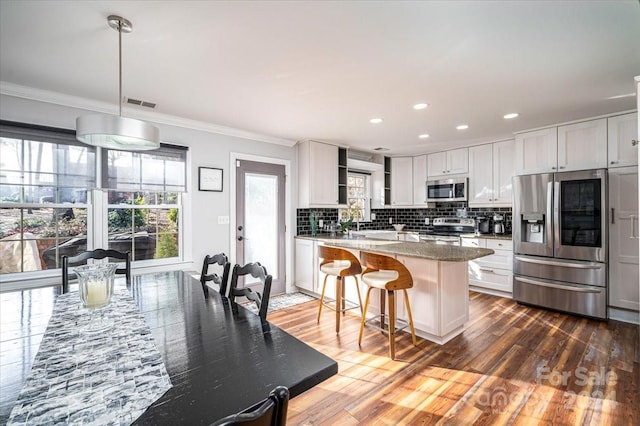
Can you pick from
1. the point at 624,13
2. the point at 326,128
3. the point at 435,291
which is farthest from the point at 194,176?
the point at 624,13

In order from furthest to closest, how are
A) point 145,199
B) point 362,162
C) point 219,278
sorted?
point 362,162, point 145,199, point 219,278

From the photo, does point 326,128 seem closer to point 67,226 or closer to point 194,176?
point 194,176

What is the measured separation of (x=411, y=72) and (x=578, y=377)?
2669mm

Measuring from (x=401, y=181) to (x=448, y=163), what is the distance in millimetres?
929

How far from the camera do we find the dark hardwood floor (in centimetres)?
187

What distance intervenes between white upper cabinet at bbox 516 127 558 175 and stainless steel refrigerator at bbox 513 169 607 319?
156 mm

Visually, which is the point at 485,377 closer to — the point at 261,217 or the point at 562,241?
the point at 562,241

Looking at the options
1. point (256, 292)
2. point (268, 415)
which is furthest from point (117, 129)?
point (268, 415)

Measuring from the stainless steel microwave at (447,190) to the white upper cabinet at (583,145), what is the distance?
140cm

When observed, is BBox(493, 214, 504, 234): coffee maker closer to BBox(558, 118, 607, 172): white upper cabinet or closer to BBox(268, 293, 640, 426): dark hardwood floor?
BBox(558, 118, 607, 172): white upper cabinet

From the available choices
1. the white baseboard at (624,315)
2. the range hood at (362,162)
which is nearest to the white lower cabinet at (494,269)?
the white baseboard at (624,315)

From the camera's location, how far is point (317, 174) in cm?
448

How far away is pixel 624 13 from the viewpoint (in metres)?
1.63

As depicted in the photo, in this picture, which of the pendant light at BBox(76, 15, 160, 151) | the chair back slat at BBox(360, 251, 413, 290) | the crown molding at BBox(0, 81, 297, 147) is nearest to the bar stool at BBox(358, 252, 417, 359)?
the chair back slat at BBox(360, 251, 413, 290)
